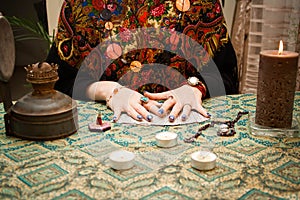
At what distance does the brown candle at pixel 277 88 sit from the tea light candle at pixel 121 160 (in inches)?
17.3

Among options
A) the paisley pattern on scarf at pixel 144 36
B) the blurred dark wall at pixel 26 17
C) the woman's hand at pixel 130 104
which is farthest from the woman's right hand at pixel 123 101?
the blurred dark wall at pixel 26 17

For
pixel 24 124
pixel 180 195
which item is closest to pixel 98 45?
pixel 24 124

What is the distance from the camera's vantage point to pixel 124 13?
1.76 meters

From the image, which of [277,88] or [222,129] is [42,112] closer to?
[222,129]

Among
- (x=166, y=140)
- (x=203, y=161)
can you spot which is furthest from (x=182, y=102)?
Answer: (x=203, y=161)

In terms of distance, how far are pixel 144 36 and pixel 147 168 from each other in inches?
35.1

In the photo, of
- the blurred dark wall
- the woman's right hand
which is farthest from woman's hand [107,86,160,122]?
the blurred dark wall

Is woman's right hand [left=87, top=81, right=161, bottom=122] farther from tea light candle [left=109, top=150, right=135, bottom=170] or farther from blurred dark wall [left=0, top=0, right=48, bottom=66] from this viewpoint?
blurred dark wall [left=0, top=0, right=48, bottom=66]

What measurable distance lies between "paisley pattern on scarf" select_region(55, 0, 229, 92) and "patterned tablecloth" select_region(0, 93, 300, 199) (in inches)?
19.0

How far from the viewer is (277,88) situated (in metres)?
1.14

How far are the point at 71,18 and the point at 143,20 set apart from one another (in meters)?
0.32

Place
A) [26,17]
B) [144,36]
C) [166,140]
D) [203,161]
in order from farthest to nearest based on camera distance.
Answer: [26,17] < [144,36] < [166,140] < [203,161]

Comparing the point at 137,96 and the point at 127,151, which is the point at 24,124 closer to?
the point at 127,151

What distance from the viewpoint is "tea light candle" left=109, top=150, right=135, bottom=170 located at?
96cm
